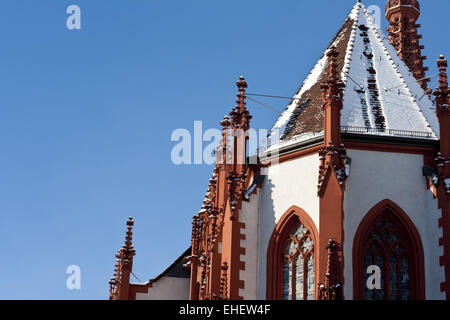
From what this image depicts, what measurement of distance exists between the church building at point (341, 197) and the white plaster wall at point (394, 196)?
0.11 ft

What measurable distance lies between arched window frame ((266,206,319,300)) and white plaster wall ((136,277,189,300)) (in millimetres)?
10415

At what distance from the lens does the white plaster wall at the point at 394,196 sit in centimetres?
2906

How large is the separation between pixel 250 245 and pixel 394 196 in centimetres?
476

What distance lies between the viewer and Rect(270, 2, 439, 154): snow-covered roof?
31953 millimetres

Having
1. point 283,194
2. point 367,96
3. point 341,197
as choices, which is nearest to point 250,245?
point 283,194

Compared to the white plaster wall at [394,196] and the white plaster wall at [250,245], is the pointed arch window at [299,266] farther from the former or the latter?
the white plaster wall at [394,196]

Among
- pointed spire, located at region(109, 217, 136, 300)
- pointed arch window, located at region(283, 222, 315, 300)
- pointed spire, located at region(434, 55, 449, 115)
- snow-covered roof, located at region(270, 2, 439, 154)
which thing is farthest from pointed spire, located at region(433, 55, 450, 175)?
pointed spire, located at region(109, 217, 136, 300)

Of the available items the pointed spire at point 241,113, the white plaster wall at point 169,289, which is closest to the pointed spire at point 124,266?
the white plaster wall at point 169,289

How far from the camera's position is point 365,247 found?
29.5 meters

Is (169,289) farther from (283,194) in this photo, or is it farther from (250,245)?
(283,194)

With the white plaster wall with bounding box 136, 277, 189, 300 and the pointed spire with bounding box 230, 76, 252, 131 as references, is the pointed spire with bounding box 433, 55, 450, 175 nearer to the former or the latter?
the pointed spire with bounding box 230, 76, 252, 131

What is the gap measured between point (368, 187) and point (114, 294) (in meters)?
13.4
